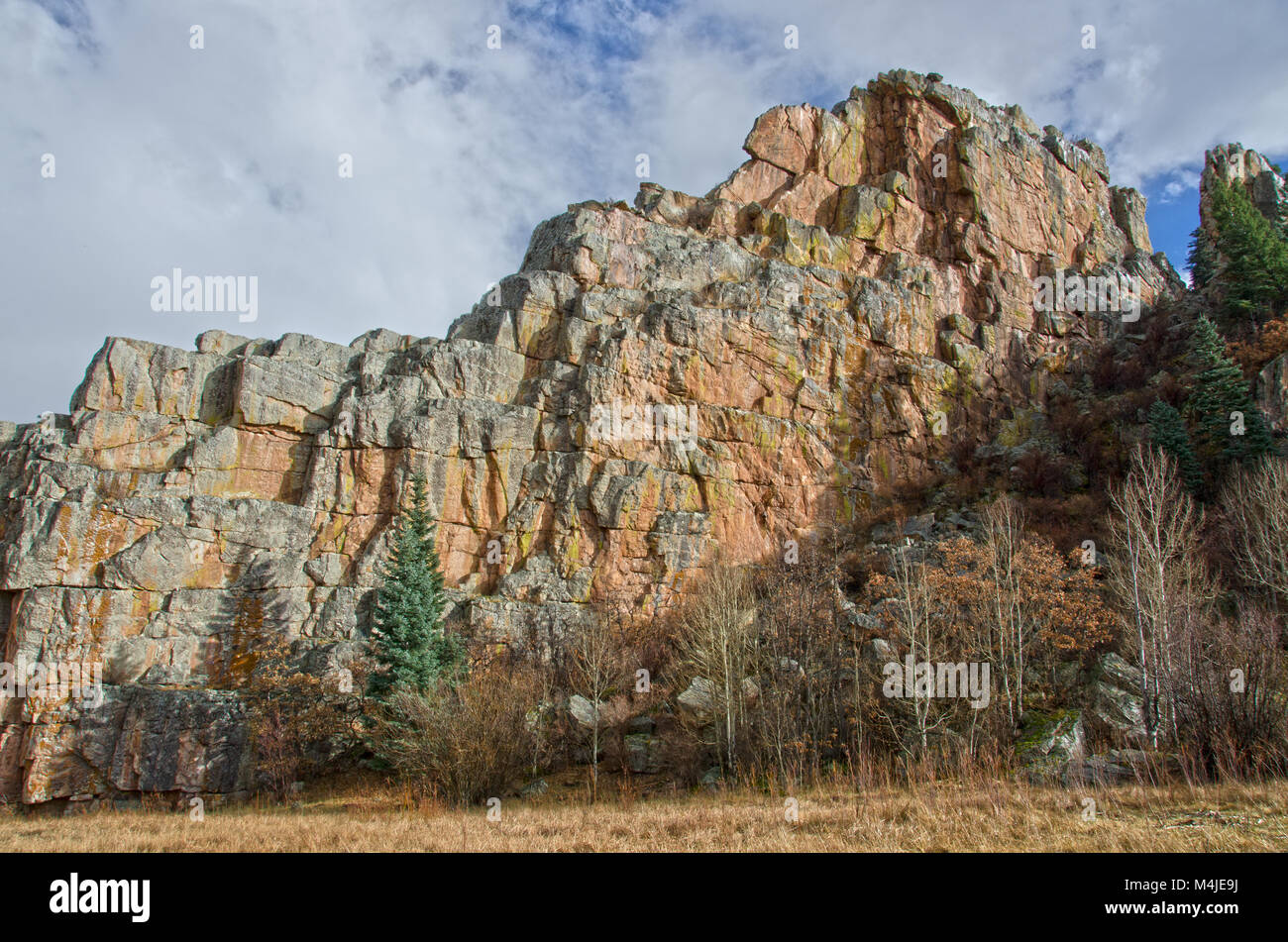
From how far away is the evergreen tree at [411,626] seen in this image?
27203mm

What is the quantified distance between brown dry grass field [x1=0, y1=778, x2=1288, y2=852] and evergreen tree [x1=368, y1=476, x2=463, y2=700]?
990 cm

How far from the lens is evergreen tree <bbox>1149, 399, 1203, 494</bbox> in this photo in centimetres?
3444

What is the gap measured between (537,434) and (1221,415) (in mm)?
35398

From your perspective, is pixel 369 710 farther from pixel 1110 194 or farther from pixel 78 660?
pixel 1110 194

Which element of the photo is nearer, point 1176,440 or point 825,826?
point 825,826

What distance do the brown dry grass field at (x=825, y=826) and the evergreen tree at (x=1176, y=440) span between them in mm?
28453

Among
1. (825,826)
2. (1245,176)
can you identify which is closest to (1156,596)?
(825,826)

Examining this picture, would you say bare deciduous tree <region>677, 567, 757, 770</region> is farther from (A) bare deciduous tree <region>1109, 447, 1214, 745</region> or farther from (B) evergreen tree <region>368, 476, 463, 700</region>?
(A) bare deciduous tree <region>1109, 447, 1214, 745</region>

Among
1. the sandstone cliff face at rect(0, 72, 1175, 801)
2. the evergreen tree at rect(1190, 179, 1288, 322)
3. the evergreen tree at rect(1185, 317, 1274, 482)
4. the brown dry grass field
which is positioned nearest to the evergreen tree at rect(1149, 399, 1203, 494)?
the evergreen tree at rect(1185, 317, 1274, 482)

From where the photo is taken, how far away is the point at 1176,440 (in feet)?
117

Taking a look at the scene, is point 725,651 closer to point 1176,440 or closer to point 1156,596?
point 1156,596

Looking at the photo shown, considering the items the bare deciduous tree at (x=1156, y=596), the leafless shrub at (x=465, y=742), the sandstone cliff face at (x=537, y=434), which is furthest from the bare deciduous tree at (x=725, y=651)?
the bare deciduous tree at (x=1156, y=596)

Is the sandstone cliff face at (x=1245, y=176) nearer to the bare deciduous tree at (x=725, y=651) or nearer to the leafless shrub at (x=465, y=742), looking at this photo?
the bare deciduous tree at (x=725, y=651)
